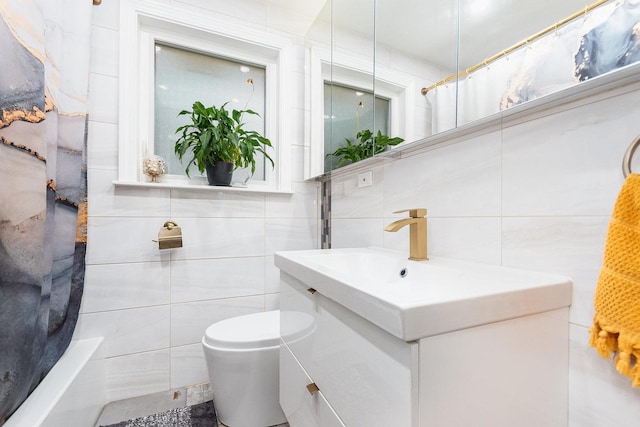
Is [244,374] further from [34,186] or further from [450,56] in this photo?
[450,56]

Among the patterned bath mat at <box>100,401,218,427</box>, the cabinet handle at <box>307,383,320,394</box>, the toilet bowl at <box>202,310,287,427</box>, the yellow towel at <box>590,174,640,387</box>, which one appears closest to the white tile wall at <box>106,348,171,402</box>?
the patterned bath mat at <box>100,401,218,427</box>

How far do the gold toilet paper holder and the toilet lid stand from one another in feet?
1.45

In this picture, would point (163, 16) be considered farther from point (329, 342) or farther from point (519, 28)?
point (329, 342)

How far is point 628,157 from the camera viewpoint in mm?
487

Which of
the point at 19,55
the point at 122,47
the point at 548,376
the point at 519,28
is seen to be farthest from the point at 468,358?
the point at 122,47

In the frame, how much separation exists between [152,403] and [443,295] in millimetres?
1558

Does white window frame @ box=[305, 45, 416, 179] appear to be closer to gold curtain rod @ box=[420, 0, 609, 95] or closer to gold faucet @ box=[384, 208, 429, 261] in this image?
gold curtain rod @ box=[420, 0, 609, 95]

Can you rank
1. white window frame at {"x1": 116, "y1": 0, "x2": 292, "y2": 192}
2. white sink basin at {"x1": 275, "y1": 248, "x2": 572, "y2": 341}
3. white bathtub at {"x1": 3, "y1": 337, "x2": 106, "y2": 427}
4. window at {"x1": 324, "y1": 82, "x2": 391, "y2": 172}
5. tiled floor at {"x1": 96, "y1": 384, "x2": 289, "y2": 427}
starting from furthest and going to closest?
white window frame at {"x1": 116, "y1": 0, "x2": 292, "y2": 192} < tiled floor at {"x1": 96, "y1": 384, "x2": 289, "y2": 427} < window at {"x1": 324, "y1": 82, "x2": 391, "y2": 172} < white bathtub at {"x1": 3, "y1": 337, "x2": 106, "y2": 427} < white sink basin at {"x1": 275, "y1": 248, "x2": 572, "y2": 341}

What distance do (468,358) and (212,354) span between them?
3.26 ft

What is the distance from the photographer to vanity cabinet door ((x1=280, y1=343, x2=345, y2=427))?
2.35 feet

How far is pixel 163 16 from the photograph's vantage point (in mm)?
1468

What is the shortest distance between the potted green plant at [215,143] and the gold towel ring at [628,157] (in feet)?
4.55

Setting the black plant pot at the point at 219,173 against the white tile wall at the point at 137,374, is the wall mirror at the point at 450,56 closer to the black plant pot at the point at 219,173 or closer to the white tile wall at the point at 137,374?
the black plant pot at the point at 219,173

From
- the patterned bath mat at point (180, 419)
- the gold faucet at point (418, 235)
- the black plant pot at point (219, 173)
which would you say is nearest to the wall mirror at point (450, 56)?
the gold faucet at point (418, 235)
